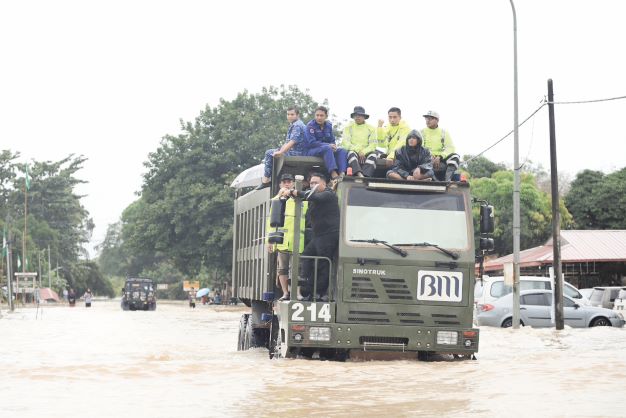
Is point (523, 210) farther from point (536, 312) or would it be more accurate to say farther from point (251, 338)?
point (251, 338)

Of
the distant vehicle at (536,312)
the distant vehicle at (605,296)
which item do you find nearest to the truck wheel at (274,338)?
the distant vehicle at (536,312)

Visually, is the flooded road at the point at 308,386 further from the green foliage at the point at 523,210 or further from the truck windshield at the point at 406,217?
the green foliage at the point at 523,210

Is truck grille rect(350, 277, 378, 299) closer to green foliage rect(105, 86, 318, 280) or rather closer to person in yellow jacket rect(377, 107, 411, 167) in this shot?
person in yellow jacket rect(377, 107, 411, 167)

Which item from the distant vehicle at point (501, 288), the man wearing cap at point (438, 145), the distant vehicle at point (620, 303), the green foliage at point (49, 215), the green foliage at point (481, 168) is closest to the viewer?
the man wearing cap at point (438, 145)

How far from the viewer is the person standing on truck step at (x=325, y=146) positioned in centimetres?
1561

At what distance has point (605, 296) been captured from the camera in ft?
117

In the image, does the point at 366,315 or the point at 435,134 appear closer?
the point at 366,315

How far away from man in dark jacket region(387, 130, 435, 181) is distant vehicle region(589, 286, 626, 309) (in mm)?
21828

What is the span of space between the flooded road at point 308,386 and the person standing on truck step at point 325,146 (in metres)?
2.83

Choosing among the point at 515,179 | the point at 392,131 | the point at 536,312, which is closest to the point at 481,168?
the point at 515,179

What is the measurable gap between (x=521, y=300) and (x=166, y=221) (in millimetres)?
37155

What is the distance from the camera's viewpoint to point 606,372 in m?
14.0

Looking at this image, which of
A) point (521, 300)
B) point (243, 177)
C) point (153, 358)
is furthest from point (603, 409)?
point (521, 300)

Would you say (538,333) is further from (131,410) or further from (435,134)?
(131,410)
